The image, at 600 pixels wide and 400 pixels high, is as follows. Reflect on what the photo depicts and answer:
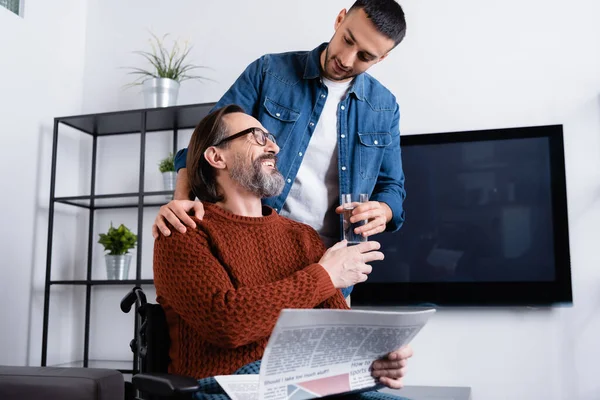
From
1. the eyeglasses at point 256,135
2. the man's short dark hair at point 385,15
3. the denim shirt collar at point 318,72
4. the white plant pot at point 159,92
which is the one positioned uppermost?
the white plant pot at point 159,92

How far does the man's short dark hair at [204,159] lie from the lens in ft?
5.32

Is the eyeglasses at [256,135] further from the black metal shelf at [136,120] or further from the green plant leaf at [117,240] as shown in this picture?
the green plant leaf at [117,240]

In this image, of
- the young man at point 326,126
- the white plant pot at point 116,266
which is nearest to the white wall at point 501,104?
the white plant pot at point 116,266

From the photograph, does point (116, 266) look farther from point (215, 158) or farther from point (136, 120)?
point (215, 158)

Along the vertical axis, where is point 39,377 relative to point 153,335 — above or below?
below

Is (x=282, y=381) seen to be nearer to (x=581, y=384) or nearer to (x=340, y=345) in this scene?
(x=340, y=345)

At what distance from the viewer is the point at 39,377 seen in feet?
5.86

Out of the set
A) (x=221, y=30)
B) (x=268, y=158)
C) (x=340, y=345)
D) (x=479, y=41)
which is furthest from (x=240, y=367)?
(x=221, y=30)

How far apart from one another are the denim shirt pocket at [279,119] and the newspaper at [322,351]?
776 mm

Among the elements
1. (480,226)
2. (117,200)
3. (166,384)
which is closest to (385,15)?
(166,384)

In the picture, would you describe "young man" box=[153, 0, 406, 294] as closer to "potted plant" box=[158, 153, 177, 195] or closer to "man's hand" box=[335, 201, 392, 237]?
"man's hand" box=[335, 201, 392, 237]

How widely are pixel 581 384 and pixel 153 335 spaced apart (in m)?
2.30

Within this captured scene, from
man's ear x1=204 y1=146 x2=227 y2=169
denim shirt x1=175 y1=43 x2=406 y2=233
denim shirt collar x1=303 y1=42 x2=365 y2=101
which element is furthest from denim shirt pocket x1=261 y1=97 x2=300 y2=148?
man's ear x1=204 y1=146 x2=227 y2=169

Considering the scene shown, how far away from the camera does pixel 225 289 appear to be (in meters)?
1.32
